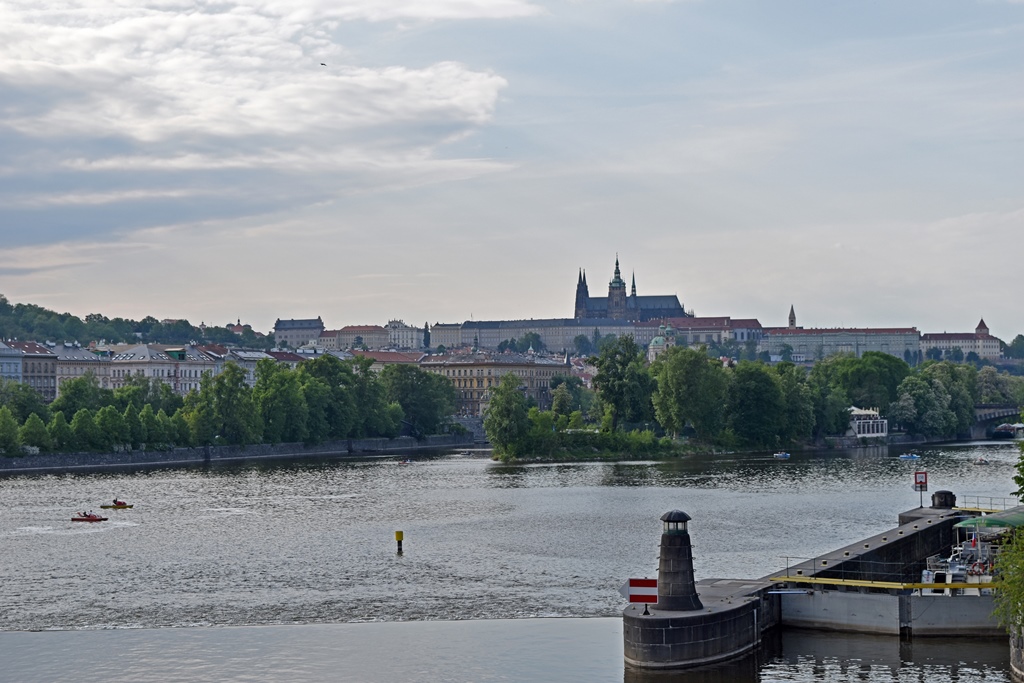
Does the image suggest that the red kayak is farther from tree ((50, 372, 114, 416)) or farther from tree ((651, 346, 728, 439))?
tree ((651, 346, 728, 439))

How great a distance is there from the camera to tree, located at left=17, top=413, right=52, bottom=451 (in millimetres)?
116562

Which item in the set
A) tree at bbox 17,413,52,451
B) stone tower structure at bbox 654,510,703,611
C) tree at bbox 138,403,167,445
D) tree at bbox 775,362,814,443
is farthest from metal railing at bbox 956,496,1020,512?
tree at bbox 138,403,167,445

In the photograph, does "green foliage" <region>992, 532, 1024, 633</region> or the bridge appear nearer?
"green foliage" <region>992, 532, 1024, 633</region>

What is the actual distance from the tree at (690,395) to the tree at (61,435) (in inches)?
2010

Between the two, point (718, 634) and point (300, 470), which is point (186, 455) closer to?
point (300, 470)

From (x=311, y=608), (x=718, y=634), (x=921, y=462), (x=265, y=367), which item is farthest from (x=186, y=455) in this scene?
(x=718, y=634)

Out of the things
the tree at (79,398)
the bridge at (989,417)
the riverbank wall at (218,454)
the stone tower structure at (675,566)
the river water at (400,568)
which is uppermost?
the tree at (79,398)

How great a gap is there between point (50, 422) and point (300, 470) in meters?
25.0

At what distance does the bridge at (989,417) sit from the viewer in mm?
178625

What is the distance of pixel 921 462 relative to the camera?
406 ft

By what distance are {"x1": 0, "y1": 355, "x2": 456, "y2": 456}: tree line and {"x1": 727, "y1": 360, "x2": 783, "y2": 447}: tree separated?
3912 cm

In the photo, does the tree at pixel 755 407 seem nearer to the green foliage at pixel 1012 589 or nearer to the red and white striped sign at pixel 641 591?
the green foliage at pixel 1012 589

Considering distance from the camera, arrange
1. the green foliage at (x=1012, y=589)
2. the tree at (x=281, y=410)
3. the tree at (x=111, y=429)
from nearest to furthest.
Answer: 1. the green foliage at (x=1012, y=589)
2. the tree at (x=111, y=429)
3. the tree at (x=281, y=410)

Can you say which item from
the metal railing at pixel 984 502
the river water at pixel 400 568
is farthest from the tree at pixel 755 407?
the metal railing at pixel 984 502
